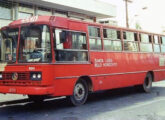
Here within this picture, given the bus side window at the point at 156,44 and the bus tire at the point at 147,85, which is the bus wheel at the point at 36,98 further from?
the bus side window at the point at 156,44

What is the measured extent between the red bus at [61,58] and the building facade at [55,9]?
450 inches

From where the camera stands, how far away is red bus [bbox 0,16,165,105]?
909cm

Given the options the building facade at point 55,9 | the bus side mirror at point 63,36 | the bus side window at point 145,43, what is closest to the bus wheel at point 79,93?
the bus side mirror at point 63,36

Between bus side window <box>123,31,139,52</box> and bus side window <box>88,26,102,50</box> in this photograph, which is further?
bus side window <box>123,31,139,52</box>

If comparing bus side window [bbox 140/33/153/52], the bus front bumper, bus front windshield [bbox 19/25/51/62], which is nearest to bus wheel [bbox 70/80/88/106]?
the bus front bumper

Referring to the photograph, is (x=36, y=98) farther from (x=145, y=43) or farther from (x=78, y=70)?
(x=145, y=43)

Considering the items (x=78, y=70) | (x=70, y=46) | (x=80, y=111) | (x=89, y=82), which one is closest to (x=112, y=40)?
(x=89, y=82)

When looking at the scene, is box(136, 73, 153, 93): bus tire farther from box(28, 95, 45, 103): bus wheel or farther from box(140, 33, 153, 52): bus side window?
box(28, 95, 45, 103): bus wheel

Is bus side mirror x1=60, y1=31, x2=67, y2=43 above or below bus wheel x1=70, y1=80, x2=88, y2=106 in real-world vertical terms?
above

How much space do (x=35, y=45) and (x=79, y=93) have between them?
2.42 m

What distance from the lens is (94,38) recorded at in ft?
37.6

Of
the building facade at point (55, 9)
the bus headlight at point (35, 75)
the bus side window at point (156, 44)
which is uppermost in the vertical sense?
the building facade at point (55, 9)

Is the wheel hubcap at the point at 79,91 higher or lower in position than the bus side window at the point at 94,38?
lower

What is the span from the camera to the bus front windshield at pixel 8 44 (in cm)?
966
